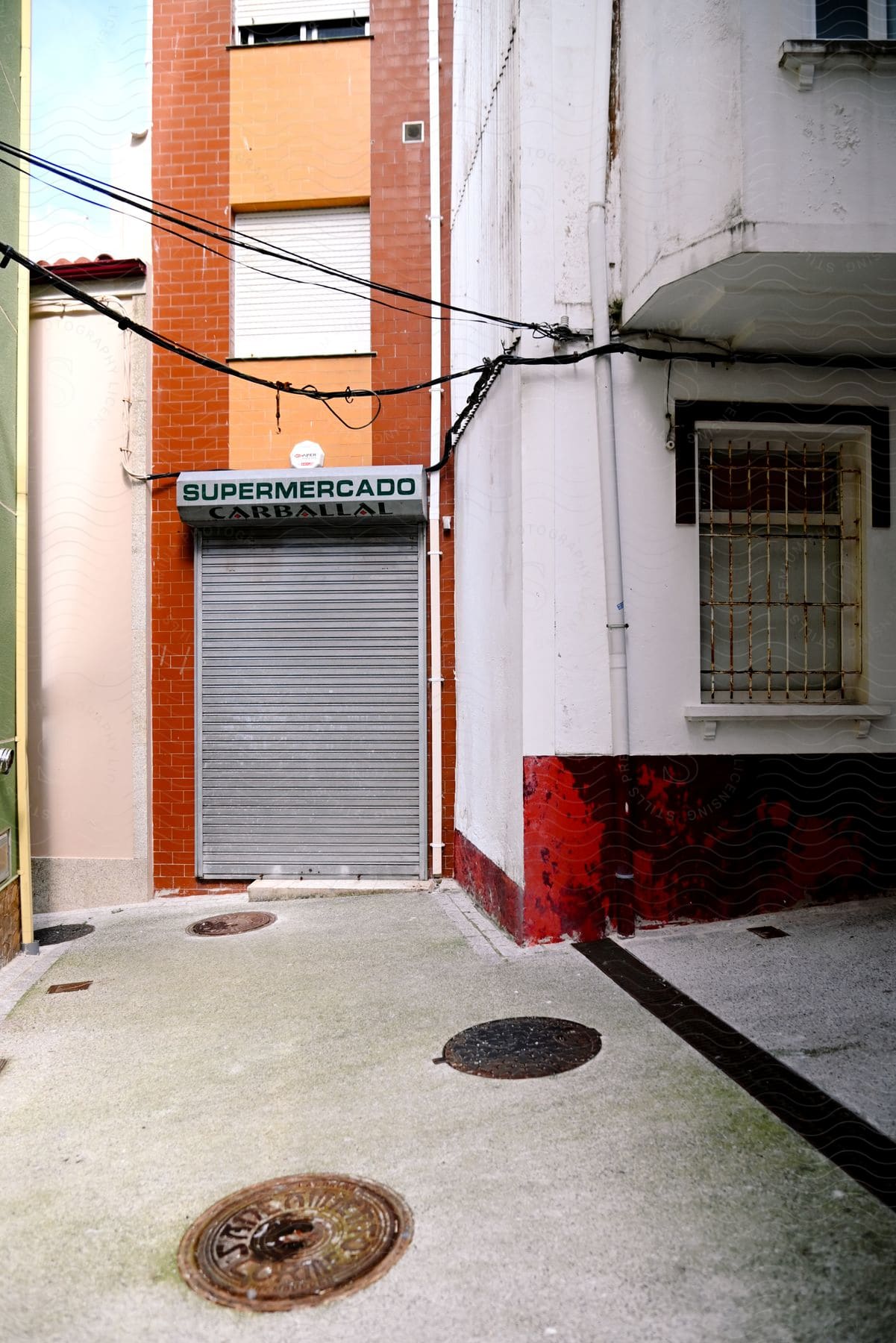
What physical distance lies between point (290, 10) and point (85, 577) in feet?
19.8

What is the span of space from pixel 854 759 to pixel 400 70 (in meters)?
7.90

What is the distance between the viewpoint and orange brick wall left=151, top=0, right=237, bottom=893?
33.5 feet

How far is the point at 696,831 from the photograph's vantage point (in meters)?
6.95

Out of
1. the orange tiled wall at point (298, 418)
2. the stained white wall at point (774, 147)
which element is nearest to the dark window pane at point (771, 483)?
the stained white wall at point (774, 147)

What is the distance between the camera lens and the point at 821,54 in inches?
221

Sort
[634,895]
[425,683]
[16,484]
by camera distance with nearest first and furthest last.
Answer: [634,895] < [16,484] < [425,683]

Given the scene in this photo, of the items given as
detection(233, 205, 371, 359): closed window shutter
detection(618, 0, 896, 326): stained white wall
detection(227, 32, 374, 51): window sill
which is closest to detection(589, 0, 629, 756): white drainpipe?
detection(618, 0, 896, 326): stained white wall

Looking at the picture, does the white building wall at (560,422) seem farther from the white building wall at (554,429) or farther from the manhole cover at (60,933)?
the manhole cover at (60,933)

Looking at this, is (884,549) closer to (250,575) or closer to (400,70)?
(250,575)

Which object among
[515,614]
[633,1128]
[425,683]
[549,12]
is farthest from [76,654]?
[633,1128]

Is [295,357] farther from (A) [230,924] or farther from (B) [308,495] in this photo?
(A) [230,924]

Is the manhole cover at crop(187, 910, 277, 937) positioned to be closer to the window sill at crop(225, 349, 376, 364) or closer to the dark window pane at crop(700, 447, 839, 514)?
the dark window pane at crop(700, 447, 839, 514)

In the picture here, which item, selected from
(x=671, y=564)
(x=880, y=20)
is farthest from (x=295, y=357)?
(x=880, y=20)

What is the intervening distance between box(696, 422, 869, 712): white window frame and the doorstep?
152 inches
